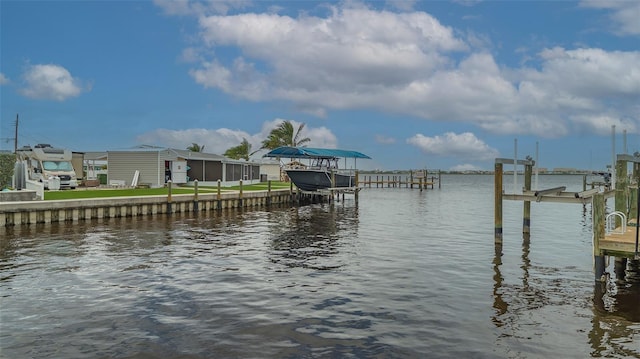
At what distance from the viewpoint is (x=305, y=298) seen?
1045 cm

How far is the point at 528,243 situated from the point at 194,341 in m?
15.1

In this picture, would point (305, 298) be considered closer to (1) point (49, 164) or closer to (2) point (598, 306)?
(2) point (598, 306)

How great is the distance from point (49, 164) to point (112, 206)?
39.1 feet

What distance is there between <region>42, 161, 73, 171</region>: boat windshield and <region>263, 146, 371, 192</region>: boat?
14.7m

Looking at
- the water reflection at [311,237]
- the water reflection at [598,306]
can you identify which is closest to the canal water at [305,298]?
the water reflection at [598,306]

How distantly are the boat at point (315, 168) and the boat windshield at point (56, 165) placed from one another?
48.3ft

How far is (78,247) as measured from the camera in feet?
54.2

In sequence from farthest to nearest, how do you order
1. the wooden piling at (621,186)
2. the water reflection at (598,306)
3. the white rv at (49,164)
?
1. the white rv at (49,164)
2. the wooden piling at (621,186)
3. the water reflection at (598,306)

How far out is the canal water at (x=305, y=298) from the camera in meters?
7.68

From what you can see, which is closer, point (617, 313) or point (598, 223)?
point (617, 313)

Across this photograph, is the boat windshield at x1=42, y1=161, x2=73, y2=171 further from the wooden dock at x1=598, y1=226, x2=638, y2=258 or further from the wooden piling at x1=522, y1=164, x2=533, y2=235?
the wooden dock at x1=598, y1=226, x2=638, y2=258

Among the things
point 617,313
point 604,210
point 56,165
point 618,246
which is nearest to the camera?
point 617,313

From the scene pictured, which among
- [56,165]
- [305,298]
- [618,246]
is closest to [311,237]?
[305,298]

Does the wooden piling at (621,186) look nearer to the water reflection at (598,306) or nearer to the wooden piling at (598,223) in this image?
the water reflection at (598,306)
